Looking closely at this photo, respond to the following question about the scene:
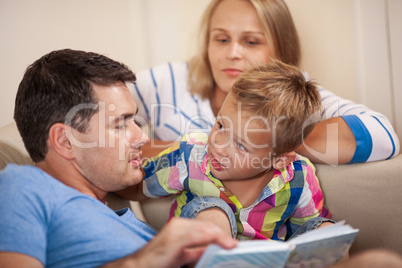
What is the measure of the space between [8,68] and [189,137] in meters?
1.11

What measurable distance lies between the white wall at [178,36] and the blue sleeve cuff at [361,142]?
2.11ft

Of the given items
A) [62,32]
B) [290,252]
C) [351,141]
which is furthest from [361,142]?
[62,32]

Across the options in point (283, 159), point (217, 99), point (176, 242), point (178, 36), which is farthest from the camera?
point (178, 36)

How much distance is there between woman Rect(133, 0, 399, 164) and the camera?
181 cm

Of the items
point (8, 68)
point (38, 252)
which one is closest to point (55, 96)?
point (38, 252)

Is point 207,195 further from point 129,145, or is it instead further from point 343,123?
point 343,123

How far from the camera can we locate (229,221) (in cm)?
125

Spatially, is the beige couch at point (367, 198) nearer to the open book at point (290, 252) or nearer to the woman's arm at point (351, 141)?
the woman's arm at point (351, 141)

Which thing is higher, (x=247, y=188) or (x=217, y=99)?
(x=217, y=99)

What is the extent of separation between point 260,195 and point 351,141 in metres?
0.36

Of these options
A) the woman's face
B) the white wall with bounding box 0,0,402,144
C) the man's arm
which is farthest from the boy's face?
the white wall with bounding box 0,0,402,144

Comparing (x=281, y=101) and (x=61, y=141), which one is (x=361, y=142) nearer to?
(x=281, y=101)

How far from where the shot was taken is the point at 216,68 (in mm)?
1856

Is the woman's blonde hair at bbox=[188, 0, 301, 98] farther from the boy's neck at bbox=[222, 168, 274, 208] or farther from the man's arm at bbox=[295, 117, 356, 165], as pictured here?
the boy's neck at bbox=[222, 168, 274, 208]
